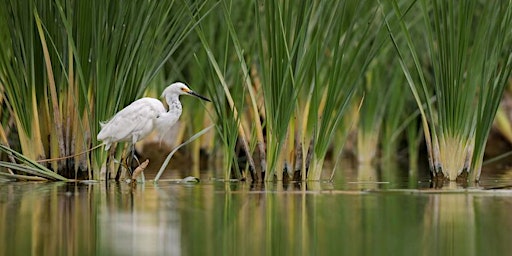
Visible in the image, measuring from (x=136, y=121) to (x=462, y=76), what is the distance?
264 cm

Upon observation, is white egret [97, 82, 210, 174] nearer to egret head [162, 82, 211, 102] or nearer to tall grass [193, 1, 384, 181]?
egret head [162, 82, 211, 102]

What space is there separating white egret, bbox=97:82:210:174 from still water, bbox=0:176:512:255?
1.61 ft

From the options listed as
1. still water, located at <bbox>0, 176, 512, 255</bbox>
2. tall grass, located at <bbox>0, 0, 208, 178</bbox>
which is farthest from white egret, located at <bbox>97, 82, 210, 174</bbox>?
still water, located at <bbox>0, 176, 512, 255</bbox>

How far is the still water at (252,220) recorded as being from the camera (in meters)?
5.12

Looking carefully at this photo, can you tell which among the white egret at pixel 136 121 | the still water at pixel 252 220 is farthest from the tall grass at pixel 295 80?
the still water at pixel 252 220

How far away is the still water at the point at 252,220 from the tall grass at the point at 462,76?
3.44ft

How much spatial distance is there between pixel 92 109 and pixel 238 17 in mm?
4116

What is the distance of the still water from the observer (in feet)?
16.8

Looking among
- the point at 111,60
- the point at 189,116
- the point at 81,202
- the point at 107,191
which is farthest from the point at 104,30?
the point at 189,116

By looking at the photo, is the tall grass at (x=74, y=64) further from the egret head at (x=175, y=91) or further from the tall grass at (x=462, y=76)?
the tall grass at (x=462, y=76)

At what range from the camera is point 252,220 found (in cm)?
619

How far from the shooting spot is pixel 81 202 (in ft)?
23.7

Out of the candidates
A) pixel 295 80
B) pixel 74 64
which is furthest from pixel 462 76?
pixel 74 64

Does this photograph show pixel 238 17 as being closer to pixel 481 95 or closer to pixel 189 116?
pixel 189 116
